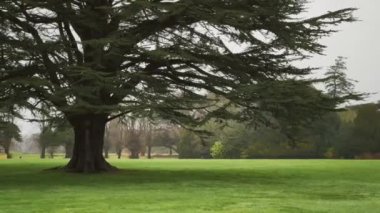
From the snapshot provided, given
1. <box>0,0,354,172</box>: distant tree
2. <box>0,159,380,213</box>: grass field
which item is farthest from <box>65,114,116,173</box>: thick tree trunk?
<box>0,159,380,213</box>: grass field

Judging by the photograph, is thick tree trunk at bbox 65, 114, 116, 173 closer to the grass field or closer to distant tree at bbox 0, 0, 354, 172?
distant tree at bbox 0, 0, 354, 172

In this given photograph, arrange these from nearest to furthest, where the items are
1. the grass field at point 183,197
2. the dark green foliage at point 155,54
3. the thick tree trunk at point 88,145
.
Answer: the grass field at point 183,197, the dark green foliage at point 155,54, the thick tree trunk at point 88,145

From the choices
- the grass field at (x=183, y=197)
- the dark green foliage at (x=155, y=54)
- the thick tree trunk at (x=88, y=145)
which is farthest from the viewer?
the thick tree trunk at (x=88, y=145)

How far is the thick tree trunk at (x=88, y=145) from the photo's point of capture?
22266 millimetres

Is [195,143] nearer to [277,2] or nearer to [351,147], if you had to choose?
[351,147]

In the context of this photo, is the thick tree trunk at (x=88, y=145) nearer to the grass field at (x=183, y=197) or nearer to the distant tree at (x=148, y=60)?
the distant tree at (x=148, y=60)

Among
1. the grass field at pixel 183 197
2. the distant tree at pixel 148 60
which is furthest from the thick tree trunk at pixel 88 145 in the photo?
the grass field at pixel 183 197

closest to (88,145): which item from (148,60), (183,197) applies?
(148,60)

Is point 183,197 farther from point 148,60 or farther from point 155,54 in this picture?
point 148,60

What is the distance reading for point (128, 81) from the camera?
18500 mm

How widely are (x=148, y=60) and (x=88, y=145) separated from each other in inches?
162

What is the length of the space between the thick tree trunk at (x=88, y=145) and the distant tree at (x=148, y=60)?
4 cm

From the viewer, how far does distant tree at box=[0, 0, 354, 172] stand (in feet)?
59.3

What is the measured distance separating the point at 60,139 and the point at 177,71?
41729 millimetres
